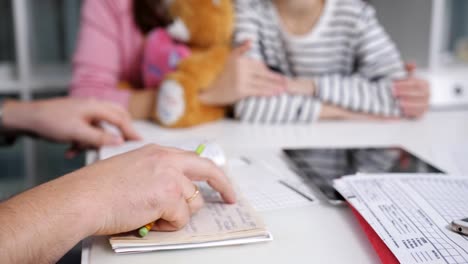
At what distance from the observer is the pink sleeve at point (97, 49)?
3.94ft

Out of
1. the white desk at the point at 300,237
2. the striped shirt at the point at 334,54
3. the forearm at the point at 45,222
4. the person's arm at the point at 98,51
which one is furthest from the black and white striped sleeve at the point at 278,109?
the forearm at the point at 45,222

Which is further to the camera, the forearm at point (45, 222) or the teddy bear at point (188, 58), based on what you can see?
the teddy bear at point (188, 58)

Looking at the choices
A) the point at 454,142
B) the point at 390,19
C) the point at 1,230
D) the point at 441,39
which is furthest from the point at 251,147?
the point at 441,39

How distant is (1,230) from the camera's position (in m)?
0.49

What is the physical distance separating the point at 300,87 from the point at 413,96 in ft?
0.79

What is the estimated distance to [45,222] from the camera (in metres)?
0.51

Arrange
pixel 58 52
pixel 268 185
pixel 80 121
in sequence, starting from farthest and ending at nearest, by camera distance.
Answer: pixel 58 52 < pixel 80 121 < pixel 268 185

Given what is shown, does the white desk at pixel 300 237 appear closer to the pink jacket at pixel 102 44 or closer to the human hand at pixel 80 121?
the human hand at pixel 80 121

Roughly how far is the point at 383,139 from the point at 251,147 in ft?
0.83

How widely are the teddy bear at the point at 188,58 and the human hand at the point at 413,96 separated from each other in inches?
15.0

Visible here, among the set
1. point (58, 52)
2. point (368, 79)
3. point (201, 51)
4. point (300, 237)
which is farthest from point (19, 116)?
point (58, 52)

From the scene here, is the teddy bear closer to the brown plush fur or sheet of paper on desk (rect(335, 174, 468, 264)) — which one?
the brown plush fur

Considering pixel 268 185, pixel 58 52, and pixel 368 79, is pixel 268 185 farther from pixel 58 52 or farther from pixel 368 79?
pixel 58 52

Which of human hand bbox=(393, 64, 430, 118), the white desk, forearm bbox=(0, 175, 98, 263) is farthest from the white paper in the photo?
human hand bbox=(393, 64, 430, 118)
